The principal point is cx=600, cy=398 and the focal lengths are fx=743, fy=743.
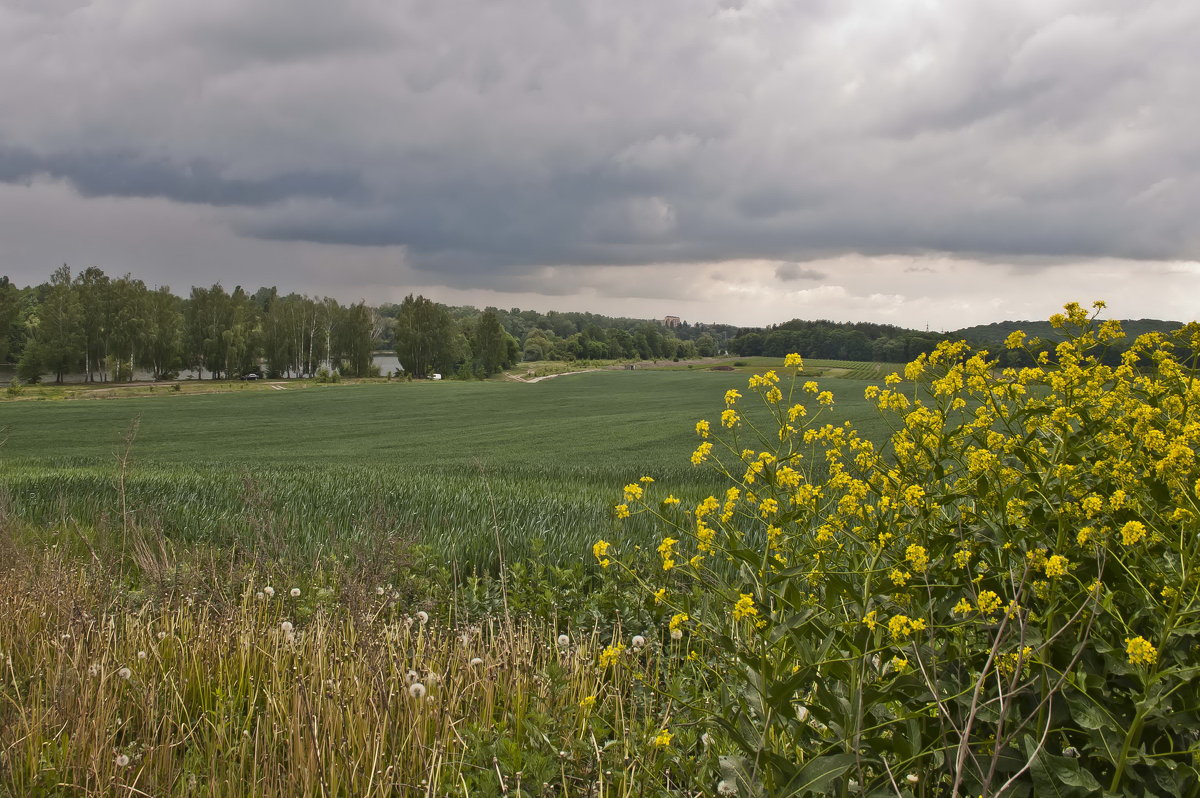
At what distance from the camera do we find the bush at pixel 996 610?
2.06 metres

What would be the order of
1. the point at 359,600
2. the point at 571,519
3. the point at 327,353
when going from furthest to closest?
the point at 327,353
the point at 571,519
the point at 359,600

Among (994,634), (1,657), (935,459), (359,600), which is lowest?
(1,657)

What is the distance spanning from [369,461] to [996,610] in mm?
22556

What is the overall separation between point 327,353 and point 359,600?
10721cm

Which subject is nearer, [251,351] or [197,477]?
[197,477]

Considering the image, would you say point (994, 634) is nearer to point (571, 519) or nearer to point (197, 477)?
point (571, 519)

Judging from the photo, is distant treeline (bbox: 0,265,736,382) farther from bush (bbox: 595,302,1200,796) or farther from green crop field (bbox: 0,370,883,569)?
bush (bbox: 595,302,1200,796)

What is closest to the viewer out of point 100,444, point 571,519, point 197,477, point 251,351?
point 571,519

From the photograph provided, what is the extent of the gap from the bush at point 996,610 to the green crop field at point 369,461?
4.20ft

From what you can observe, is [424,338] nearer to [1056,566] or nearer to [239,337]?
[239,337]

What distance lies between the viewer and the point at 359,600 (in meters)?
4.21

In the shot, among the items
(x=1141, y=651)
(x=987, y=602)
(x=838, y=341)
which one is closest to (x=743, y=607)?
(x=987, y=602)

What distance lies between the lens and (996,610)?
2.52 metres

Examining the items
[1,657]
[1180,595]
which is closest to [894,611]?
[1180,595]
